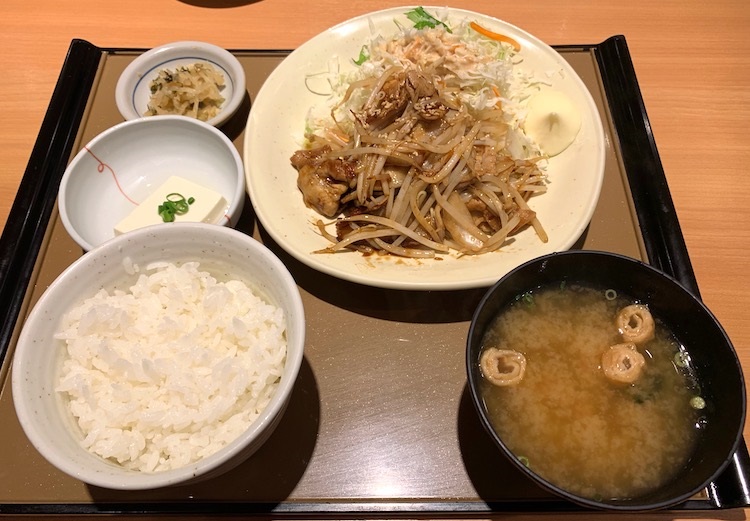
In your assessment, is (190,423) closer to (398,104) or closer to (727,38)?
(398,104)

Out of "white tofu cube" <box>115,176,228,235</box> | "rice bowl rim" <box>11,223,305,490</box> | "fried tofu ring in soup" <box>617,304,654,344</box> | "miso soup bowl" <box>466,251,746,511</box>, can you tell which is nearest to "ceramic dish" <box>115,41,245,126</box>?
"white tofu cube" <box>115,176,228,235</box>

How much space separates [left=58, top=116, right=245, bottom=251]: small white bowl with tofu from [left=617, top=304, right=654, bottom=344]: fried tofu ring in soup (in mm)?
1495

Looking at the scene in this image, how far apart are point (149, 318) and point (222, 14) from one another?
86.9 inches

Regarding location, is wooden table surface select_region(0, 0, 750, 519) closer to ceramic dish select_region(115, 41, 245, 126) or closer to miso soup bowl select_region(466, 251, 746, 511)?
ceramic dish select_region(115, 41, 245, 126)

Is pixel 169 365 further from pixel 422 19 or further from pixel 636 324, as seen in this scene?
pixel 422 19

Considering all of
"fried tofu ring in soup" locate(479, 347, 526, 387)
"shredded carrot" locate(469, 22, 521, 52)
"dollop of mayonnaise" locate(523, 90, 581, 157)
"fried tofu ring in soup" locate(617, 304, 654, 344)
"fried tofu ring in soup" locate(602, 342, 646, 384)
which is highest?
"shredded carrot" locate(469, 22, 521, 52)

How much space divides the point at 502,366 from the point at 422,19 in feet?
6.38

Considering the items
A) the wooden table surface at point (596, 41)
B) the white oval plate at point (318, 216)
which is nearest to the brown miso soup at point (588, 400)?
the white oval plate at point (318, 216)

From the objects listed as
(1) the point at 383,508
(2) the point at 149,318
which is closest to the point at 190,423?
(2) the point at 149,318

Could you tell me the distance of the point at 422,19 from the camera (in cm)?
265

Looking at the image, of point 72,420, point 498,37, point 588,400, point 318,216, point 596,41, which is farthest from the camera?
point 596,41

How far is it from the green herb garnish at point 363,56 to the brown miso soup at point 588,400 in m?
1.63

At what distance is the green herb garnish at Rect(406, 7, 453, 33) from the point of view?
2.63 m

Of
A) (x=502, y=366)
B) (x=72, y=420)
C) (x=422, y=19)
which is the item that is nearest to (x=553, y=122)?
(x=422, y=19)
